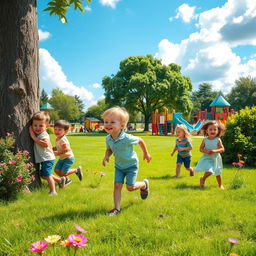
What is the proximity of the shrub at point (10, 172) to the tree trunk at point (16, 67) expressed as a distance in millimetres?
395

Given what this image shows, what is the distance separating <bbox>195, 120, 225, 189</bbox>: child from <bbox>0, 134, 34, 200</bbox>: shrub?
3597 millimetres

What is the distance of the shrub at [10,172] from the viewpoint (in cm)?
384

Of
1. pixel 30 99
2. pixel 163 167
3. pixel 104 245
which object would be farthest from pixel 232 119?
pixel 104 245

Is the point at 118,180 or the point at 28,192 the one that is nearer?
the point at 118,180

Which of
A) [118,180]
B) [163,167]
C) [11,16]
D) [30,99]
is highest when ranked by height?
[11,16]

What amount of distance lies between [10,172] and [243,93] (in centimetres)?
6821

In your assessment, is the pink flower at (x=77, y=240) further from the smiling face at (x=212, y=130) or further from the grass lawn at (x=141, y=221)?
the smiling face at (x=212, y=130)

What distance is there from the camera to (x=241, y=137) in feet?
25.9

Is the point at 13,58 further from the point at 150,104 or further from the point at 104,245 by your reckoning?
the point at 150,104

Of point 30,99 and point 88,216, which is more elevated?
point 30,99

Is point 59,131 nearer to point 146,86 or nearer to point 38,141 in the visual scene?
point 38,141

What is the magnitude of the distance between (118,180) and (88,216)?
0.72m

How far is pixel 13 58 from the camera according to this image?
433 cm

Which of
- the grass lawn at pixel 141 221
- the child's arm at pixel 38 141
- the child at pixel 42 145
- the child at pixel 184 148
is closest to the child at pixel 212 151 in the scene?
the grass lawn at pixel 141 221
